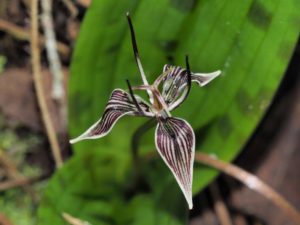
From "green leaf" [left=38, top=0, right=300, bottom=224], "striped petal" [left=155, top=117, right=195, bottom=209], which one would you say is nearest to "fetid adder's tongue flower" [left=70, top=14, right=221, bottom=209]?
"striped petal" [left=155, top=117, right=195, bottom=209]

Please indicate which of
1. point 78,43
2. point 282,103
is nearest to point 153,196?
point 78,43

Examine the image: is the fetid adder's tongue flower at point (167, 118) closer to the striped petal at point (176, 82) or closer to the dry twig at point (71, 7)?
the striped petal at point (176, 82)

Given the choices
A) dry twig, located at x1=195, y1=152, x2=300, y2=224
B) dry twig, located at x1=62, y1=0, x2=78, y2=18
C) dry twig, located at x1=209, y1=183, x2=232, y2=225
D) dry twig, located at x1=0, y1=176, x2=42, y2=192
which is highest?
dry twig, located at x1=62, y1=0, x2=78, y2=18

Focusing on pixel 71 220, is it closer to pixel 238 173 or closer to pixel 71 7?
pixel 238 173

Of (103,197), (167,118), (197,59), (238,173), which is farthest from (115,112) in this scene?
(238,173)

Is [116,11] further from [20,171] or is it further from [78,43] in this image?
[20,171]

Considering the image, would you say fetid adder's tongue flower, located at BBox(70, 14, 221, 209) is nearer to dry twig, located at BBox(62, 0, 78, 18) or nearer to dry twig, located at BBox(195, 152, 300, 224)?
dry twig, located at BBox(195, 152, 300, 224)
